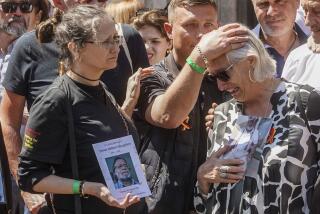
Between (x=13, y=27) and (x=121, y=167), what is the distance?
2.41 meters

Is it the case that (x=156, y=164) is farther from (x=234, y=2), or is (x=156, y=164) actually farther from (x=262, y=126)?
(x=234, y=2)

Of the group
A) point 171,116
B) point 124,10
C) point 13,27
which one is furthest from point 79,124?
point 124,10

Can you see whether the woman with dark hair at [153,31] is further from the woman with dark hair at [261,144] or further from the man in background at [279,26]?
the woman with dark hair at [261,144]

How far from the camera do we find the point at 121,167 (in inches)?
158

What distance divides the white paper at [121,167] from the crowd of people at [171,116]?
11mm

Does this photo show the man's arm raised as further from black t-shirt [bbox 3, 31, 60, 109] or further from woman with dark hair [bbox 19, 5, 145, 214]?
black t-shirt [bbox 3, 31, 60, 109]

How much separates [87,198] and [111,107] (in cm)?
46

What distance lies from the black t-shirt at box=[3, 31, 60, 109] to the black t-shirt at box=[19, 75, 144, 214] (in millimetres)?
600

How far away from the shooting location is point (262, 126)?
3.76 m

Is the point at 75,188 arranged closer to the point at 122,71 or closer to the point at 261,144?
the point at 261,144

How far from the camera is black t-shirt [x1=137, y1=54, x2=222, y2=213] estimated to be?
14.0ft

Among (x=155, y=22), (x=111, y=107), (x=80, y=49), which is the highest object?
(x=80, y=49)

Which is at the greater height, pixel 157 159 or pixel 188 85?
pixel 188 85

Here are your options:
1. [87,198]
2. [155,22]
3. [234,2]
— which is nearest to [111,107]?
[87,198]
